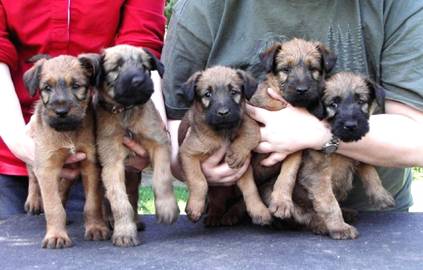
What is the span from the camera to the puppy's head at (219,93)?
151 inches

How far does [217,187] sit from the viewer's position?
4.32 m

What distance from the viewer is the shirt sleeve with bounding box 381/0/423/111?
407cm

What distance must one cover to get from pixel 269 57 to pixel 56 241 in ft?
5.65

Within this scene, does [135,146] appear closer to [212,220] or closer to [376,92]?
[212,220]

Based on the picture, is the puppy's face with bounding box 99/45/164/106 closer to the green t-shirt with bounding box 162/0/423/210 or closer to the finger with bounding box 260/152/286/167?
the green t-shirt with bounding box 162/0/423/210

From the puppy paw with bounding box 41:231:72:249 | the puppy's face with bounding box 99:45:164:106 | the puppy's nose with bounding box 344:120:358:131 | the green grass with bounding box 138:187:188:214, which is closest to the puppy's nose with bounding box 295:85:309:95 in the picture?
the puppy's nose with bounding box 344:120:358:131

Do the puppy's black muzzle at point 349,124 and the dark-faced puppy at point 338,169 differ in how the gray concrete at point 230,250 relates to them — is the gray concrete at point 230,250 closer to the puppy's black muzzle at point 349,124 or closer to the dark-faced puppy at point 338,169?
the dark-faced puppy at point 338,169

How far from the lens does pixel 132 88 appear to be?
3613 millimetres

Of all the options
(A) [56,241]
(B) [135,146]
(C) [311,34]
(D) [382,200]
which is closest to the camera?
(A) [56,241]

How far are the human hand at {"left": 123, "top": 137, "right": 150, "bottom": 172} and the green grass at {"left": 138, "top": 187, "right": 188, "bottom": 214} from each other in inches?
142

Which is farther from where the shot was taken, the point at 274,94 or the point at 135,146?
the point at 274,94

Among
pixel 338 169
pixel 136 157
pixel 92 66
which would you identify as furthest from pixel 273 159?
pixel 92 66

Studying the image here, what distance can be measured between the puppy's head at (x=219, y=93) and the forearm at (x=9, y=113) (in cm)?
113

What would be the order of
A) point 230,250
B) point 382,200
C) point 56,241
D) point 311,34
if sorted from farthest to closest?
1. point 311,34
2. point 382,200
3. point 56,241
4. point 230,250
